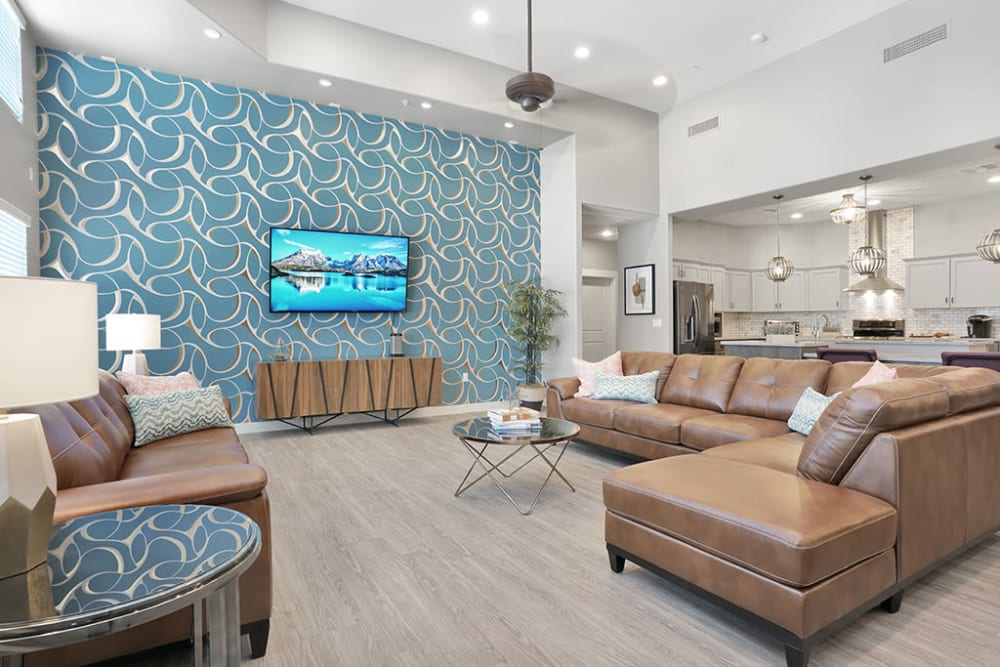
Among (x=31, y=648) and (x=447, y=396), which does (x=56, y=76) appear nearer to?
(x=447, y=396)

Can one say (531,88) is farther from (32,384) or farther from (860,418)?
(32,384)

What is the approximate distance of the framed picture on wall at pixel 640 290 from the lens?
7296mm

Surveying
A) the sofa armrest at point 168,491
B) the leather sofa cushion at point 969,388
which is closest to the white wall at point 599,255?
the leather sofa cushion at point 969,388

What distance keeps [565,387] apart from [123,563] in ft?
12.8

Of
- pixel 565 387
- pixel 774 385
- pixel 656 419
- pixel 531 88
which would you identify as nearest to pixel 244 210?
pixel 531 88

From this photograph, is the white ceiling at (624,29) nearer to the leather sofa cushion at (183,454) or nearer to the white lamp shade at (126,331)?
the white lamp shade at (126,331)

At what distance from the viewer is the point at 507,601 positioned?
210 centimetres

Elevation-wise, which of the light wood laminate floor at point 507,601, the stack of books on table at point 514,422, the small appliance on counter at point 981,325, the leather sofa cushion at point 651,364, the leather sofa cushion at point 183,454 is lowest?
the light wood laminate floor at point 507,601

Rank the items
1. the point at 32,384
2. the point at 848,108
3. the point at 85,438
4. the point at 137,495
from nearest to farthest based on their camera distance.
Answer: the point at 32,384, the point at 137,495, the point at 85,438, the point at 848,108

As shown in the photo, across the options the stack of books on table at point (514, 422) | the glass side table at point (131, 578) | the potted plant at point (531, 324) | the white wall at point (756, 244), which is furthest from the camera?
the white wall at point (756, 244)

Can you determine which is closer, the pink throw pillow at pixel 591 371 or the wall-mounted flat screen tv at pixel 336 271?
the pink throw pillow at pixel 591 371

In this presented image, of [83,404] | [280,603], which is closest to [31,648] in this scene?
[280,603]

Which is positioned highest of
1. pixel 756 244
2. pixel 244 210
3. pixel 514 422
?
pixel 756 244

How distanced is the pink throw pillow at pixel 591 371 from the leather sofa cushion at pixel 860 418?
260cm
